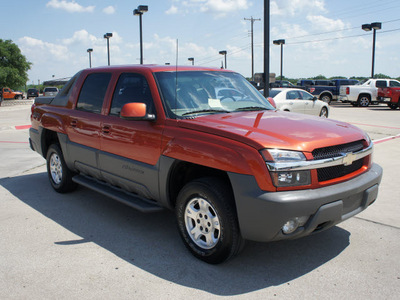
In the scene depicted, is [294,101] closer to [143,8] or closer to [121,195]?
[121,195]

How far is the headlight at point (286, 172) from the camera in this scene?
3205 millimetres

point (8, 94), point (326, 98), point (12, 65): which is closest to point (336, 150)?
point (326, 98)

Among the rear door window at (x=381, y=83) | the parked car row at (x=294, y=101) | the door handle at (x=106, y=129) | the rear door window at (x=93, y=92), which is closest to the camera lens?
the door handle at (x=106, y=129)

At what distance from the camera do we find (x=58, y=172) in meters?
6.09

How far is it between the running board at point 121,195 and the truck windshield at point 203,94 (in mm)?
989

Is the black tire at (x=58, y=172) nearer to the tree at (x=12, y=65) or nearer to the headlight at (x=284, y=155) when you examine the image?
the headlight at (x=284, y=155)

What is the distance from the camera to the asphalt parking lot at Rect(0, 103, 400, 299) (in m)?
3.29

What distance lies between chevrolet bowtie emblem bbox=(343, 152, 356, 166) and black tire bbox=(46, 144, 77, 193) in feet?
12.9

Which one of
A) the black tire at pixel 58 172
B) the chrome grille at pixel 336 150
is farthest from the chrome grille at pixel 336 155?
the black tire at pixel 58 172

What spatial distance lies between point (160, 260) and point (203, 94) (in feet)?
5.93

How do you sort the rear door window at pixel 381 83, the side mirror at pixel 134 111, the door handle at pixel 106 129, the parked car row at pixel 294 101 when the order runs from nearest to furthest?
the side mirror at pixel 134 111
the door handle at pixel 106 129
the parked car row at pixel 294 101
the rear door window at pixel 381 83

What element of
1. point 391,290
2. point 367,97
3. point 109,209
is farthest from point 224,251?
point 367,97

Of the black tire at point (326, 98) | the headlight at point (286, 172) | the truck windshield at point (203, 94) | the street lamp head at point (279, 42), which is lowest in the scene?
the headlight at point (286, 172)

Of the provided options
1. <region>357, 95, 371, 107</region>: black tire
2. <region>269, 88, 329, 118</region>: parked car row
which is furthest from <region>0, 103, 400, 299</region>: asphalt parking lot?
<region>357, 95, 371, 107</region>: black tire
